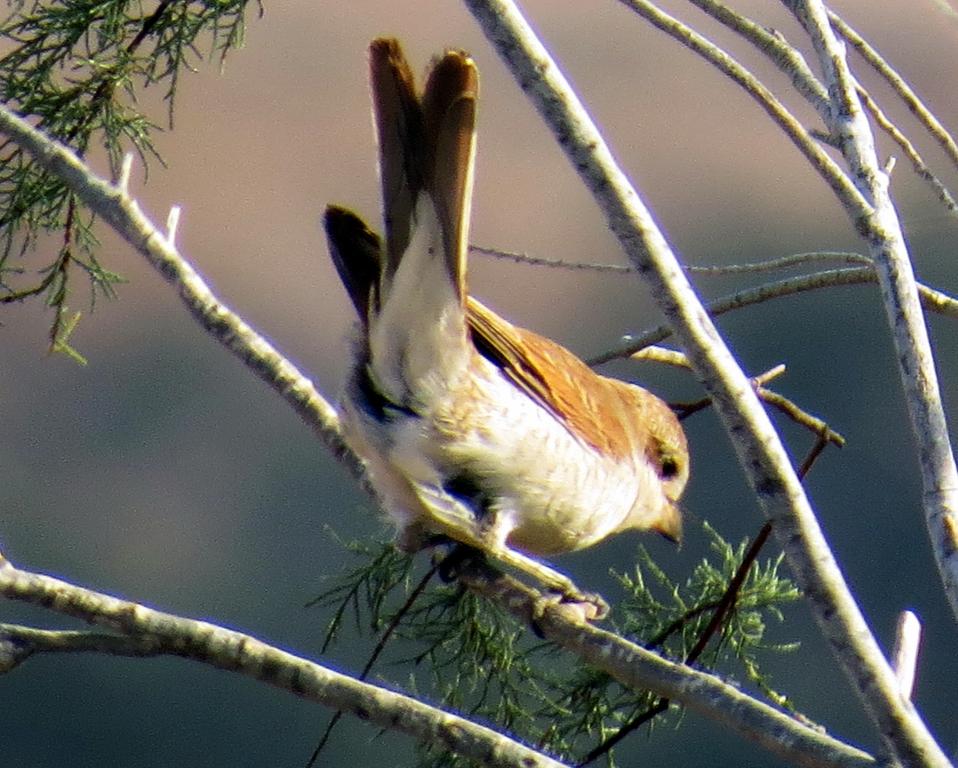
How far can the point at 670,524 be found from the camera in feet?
11.4

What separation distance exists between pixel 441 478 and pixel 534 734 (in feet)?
2.73

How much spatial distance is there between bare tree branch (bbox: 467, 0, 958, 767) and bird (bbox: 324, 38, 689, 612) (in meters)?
0.50

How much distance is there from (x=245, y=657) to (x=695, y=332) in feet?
2.30

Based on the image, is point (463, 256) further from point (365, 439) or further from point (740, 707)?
point (740, 707)

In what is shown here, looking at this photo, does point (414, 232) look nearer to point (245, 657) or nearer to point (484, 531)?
point (484, 531)

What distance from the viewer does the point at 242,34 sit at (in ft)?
10.2

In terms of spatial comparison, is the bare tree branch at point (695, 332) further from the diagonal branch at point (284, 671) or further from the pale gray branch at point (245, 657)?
the pale gray branch at point (245, 657)

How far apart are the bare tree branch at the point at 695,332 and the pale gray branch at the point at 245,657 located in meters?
0.41

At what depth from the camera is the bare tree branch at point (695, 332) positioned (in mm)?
1639

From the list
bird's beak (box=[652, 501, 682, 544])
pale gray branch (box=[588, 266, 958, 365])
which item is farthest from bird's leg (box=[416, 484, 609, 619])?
bird's beak (box=[652, 501, 682, 544])

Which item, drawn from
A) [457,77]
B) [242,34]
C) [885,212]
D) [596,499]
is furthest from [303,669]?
[242,34]

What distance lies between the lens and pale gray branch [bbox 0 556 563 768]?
169 cm

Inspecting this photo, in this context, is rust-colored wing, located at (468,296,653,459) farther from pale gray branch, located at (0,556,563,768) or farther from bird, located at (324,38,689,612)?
pale gray branch, located at (0,556,563,768)

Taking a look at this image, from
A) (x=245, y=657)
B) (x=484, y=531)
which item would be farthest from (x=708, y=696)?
(x=484, y=531)
